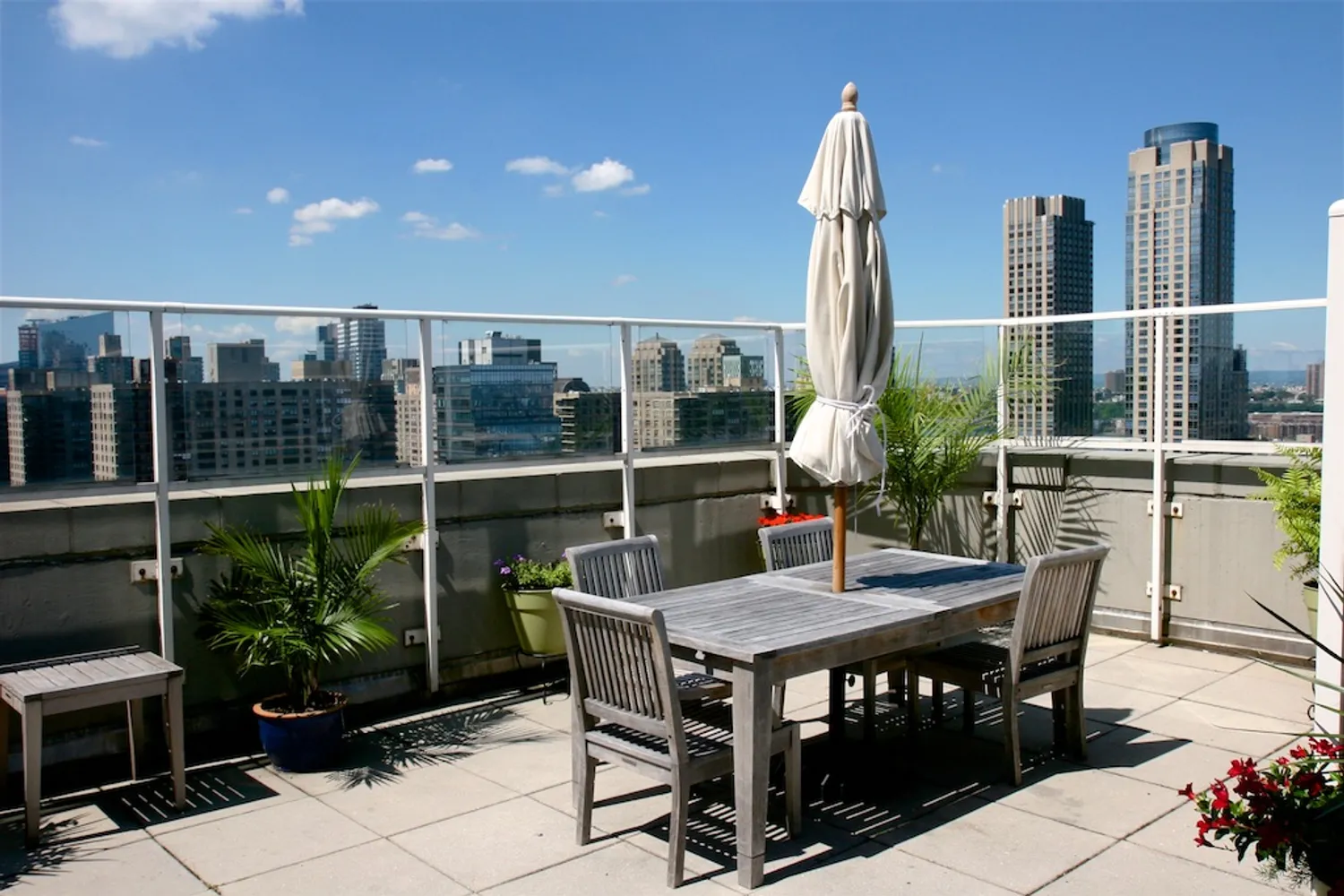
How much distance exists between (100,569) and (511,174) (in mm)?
31132

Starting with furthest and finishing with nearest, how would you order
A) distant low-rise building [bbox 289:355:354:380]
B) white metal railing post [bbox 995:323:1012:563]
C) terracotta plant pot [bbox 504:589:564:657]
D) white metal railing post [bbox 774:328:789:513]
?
1. white metal railing post [bbox 774:328:789:513]
2. white metal railing post [bbox 995:323:1012:563]
3. terracotta plant pot [bbox 504:589:564:657]
4. distant low-rise building [bbox 289:355:354:380]

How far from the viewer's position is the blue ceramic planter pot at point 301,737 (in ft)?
15.6

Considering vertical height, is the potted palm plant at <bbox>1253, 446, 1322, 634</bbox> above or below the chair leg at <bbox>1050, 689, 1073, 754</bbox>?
above

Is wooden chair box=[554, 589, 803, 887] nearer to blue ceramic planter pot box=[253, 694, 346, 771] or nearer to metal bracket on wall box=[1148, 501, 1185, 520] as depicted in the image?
blue ceramic planter pot box=[253, 694, 346, 771]

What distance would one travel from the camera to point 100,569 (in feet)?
15.7

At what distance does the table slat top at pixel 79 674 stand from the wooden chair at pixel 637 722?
1671 millimetres

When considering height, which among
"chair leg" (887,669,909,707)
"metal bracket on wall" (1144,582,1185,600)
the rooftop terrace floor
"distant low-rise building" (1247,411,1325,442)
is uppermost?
"distant low-rise building" (1247,411,1325,442)

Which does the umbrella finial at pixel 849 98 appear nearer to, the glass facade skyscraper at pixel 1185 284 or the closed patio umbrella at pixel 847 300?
the closed patio umbrella at pixel 847 300

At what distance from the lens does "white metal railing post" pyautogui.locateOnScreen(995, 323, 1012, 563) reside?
24.1 feet

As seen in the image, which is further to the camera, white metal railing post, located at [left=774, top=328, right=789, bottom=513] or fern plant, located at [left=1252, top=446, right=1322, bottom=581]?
white metal railing post, located at [left=774, top=328, right=789, bottom=513]

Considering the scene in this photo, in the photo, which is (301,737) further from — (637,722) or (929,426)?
(929,426)

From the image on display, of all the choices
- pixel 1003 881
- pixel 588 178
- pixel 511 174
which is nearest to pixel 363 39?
pixel 1003 881

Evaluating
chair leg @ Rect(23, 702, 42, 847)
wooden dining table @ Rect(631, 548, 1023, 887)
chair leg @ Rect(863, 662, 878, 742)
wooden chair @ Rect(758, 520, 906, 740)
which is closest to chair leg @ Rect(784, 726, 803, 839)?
wooden dining table @ Rect(631, 548, 1023, 887)

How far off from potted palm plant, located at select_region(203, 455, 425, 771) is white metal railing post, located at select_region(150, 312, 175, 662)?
0.59 feet
